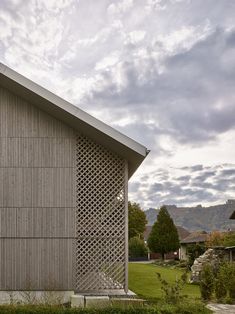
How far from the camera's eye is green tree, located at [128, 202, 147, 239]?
56781 millimetres

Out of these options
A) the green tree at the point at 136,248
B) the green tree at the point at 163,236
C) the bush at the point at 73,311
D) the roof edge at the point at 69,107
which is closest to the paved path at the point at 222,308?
the bush at the point at 73,311

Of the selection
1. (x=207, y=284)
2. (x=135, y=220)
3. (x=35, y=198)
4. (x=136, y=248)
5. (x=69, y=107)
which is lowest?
(x=136, y=248)

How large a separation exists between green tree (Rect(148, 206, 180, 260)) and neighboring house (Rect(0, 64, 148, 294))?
39999 mm

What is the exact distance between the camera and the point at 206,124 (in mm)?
24031

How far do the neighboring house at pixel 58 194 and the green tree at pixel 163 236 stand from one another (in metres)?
40.0

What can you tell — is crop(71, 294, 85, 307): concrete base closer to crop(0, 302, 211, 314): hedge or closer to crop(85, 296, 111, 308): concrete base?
crop(85, 296, 111, 308): concrete base

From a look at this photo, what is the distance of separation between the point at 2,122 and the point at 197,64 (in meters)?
7.22

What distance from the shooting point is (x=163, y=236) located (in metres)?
53.0

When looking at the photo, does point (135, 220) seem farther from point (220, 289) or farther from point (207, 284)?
point (207, 284)

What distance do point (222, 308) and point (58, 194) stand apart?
4.92 m

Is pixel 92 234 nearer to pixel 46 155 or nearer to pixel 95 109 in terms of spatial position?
pixel 46 155

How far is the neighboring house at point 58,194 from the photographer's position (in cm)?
1298

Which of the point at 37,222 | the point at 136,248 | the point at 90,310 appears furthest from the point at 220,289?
the point at 136,248

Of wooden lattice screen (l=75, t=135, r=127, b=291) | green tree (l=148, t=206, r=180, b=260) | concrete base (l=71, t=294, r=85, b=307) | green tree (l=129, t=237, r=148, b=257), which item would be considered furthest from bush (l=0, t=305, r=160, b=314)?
green tree (l=129, t=237, r=148, b=257)
